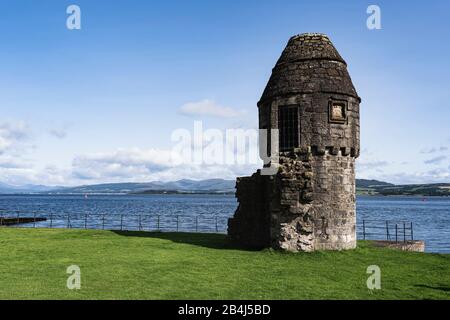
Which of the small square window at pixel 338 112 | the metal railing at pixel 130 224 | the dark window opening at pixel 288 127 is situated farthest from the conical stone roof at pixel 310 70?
the metal railing at pixel 130 224

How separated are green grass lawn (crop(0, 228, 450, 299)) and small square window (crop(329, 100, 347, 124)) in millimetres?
6330

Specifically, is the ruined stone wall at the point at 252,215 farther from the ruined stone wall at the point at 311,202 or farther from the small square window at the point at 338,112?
the small square window at the point at 338,112

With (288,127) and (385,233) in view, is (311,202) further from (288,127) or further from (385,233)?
(385,233)

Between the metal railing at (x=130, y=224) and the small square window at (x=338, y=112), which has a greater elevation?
the small square window at (x=338, y=112)

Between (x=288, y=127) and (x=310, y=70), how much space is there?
299 centimetres

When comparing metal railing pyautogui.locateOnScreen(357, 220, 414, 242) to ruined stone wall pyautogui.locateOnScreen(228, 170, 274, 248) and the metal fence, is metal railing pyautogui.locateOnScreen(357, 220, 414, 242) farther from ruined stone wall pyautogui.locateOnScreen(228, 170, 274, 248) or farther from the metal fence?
ruined stone wall pyautogui.locateOnScreen(228, 170, 274, 248)

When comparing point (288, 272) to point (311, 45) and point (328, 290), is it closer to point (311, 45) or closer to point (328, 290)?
point (328, 290)

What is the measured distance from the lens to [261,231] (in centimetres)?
2166

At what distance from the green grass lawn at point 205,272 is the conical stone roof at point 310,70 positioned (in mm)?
7881

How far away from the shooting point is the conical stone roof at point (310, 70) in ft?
64.9

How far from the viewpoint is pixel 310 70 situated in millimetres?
19953

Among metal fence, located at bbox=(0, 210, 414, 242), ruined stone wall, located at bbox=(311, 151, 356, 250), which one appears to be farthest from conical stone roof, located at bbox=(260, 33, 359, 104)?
metal fence, located at bbox=(0, 210, 414, 242)

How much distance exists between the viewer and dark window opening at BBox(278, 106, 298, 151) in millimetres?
19938

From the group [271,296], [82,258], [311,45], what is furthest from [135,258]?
[311,45]
